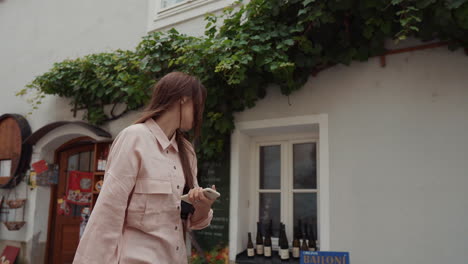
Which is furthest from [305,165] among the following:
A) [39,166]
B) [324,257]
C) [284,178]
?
[39,166]

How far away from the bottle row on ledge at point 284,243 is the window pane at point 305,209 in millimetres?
41

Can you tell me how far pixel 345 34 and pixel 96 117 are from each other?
3232mm

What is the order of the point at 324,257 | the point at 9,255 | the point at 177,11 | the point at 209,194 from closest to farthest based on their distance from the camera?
the point at 209,194 → the point at 324,257 → the point at 177,11 → the point at 9,255

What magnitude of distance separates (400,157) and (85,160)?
4.52m

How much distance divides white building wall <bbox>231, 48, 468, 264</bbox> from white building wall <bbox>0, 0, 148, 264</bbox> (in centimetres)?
267

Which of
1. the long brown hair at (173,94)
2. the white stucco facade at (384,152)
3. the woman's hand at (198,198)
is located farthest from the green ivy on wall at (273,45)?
the woman's hand at (198,198)

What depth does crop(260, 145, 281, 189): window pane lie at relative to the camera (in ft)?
12.3

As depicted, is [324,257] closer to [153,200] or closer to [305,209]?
[305,209]

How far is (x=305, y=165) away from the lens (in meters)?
3.61

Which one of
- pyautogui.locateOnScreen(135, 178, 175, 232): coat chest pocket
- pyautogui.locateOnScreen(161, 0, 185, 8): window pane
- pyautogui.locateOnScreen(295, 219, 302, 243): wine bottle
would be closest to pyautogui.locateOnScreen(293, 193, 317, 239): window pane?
pyautogui.locateOnScreen(295, 219, 302, 243): wine bottle

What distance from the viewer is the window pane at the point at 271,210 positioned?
3650 mm

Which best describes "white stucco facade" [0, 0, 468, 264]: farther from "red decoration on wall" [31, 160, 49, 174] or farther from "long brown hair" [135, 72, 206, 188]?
"red decoration on wall" [31, 160, 49, 174]

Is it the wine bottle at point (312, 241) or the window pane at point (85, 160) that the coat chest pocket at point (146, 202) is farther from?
the window pane at point (85, 160)

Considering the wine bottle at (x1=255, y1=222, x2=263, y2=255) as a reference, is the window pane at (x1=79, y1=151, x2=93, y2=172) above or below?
above
